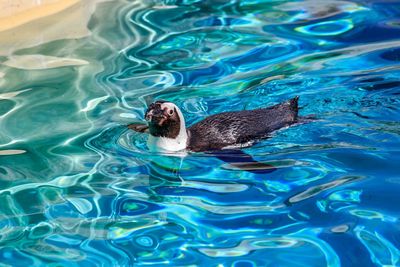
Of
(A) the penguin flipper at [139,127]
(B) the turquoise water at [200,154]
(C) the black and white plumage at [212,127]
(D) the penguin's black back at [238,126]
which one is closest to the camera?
(B) the turquoise water at [200,154]

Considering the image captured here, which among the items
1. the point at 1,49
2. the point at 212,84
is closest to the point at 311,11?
the point at 212,84

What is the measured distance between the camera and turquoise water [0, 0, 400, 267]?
473 cm

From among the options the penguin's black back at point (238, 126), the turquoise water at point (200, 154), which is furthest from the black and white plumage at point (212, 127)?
the turquoise water at point (200, 154)

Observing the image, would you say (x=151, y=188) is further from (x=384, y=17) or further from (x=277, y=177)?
(x=384, y=17)

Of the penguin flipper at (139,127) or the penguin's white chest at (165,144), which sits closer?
the penguin's white chest at (165,144)

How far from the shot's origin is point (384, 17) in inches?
355

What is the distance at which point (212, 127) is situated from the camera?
6066 mm

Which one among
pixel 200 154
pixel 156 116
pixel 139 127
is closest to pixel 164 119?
pixel 156 116

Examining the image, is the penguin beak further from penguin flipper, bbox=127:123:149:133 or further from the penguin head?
penguin flipper, bbox=127:123:149:133

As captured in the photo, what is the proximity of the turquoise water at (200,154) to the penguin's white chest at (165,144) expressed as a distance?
0.09 m

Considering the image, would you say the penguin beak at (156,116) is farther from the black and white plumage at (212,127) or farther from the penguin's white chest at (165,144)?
the penguin's white chest at (165,144)

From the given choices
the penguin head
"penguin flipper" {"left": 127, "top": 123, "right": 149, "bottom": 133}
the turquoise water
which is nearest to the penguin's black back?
the turquoise water

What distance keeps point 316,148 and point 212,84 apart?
5.75ft

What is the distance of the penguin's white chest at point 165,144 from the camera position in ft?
19.2
